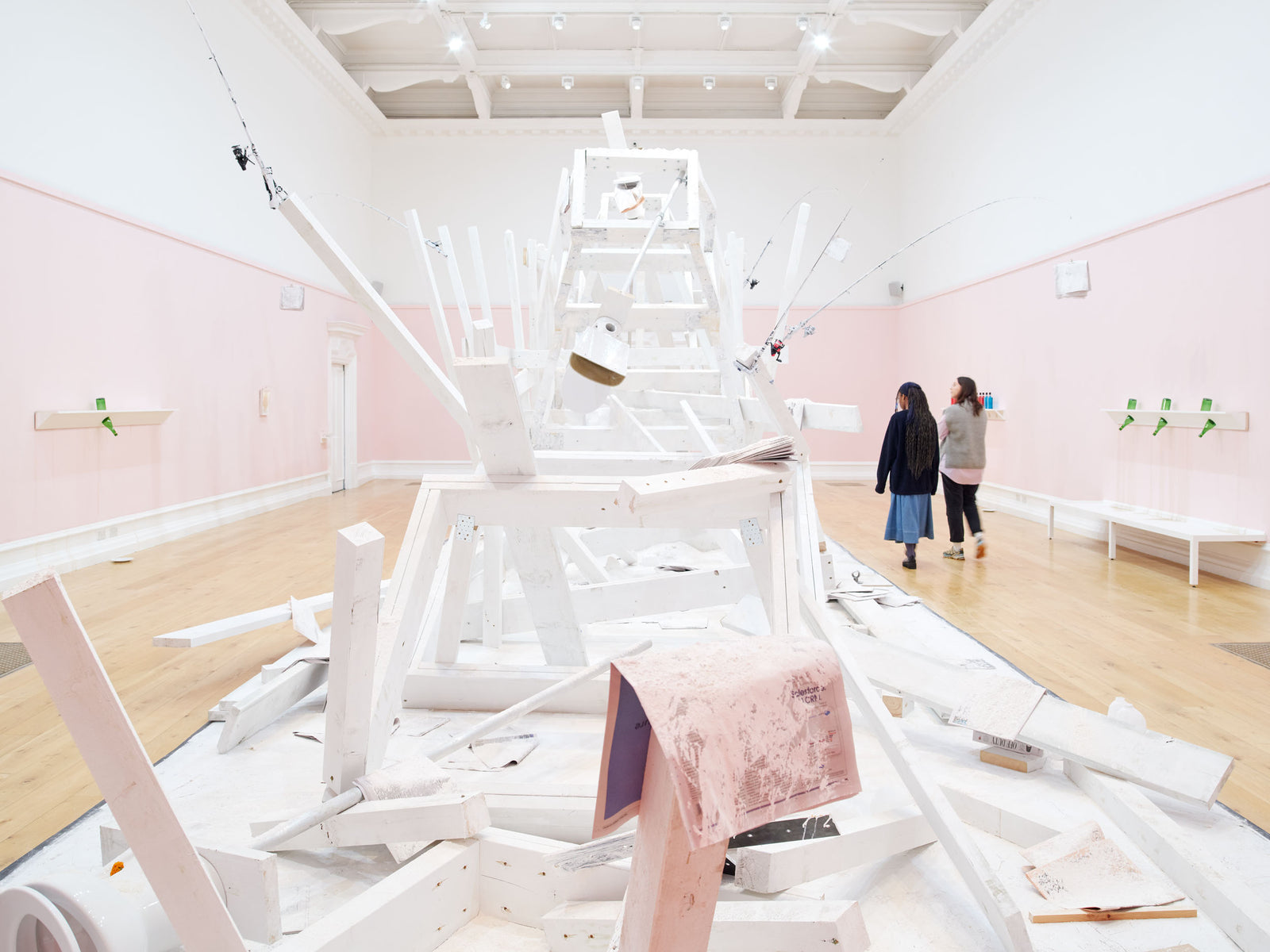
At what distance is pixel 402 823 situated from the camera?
1677 millimetres

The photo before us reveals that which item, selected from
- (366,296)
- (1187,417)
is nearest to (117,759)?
(366,296)

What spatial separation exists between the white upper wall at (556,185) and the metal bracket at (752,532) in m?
9.68

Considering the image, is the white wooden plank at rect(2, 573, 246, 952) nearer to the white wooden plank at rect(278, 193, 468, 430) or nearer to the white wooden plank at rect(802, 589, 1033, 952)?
the white wooden plank at rect(802, 589, 1033, 952)

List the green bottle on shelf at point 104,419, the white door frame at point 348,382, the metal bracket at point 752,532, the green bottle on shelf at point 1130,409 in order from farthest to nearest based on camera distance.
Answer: the white door frame at point 348,382 < the green bottle on shelf at point 1130,409 < the green bottle on shelf at point 104,419 < the metal bracket at point 752,532

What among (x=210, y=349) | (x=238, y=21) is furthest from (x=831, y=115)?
(x=210, y=349)

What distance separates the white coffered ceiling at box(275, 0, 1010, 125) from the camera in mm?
8750

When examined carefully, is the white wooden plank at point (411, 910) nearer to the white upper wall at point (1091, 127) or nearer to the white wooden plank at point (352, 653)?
the white wooden plank at point (352, 653)

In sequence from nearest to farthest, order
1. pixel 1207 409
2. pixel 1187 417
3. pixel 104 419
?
1. pixel 1207 409
2. pixel 1187 417
3. pixel 104 419

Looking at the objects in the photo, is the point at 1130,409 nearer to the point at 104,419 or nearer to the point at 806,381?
the point at 806,381

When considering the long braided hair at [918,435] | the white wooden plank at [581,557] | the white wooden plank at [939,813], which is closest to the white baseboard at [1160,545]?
the long braided hair at [918,435]

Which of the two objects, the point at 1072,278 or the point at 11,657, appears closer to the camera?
the point at 11,657

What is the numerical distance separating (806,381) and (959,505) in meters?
6.07

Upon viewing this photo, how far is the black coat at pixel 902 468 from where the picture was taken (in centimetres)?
552

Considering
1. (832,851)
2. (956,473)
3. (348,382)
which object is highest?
(348,382)
